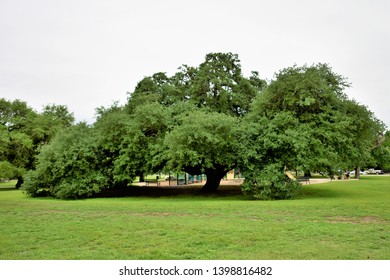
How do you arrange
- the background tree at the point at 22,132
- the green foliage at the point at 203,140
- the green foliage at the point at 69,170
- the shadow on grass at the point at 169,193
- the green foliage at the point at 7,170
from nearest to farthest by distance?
the green foliage at the point at 203,140
the green foliage at the point at 69,170
the shadow on grass at the point at 169,193
the green foliage at the point at 7,170
the background tree at the point at 22,132

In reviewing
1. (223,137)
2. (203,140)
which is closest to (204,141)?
(203,140)

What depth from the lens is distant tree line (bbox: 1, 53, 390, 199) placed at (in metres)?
21.1

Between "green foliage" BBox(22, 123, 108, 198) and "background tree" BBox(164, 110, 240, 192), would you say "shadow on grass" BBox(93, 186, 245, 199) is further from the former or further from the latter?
"background tree" BBox(164, 110, 240, 192)

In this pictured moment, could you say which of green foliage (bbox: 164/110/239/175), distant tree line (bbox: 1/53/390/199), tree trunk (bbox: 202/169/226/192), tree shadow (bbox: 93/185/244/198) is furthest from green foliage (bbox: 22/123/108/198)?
tree trunk (bbox: 202/169/226/192)

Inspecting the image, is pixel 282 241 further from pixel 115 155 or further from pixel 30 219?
pixel 115 155

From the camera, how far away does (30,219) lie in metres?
12.7

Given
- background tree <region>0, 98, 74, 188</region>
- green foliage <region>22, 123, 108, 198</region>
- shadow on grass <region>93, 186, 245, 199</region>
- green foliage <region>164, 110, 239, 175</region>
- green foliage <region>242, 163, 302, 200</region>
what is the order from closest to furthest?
green foliage <region>164, 110, 239, 175</region> < green foliage <region>242, 163, 302, 200</region> < green foliage <region>22, 123, 108, 198</region> < shadow on grass <region>93, 186, 245, 199</region> < background tree <region>0, 98, 74, 188</region>

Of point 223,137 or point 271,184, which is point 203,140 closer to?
point 223,137

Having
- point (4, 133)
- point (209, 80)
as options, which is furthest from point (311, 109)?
point (4, 133)

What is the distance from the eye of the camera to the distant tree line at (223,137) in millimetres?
21109

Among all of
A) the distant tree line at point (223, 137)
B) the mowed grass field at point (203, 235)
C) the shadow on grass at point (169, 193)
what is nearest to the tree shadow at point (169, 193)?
the shadow on grass at point (169, 193)

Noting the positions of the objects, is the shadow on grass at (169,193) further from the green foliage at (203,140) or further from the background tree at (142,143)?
the green foliage at (203,140)

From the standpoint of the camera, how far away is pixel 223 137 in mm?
21734

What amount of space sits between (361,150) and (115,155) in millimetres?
17887
